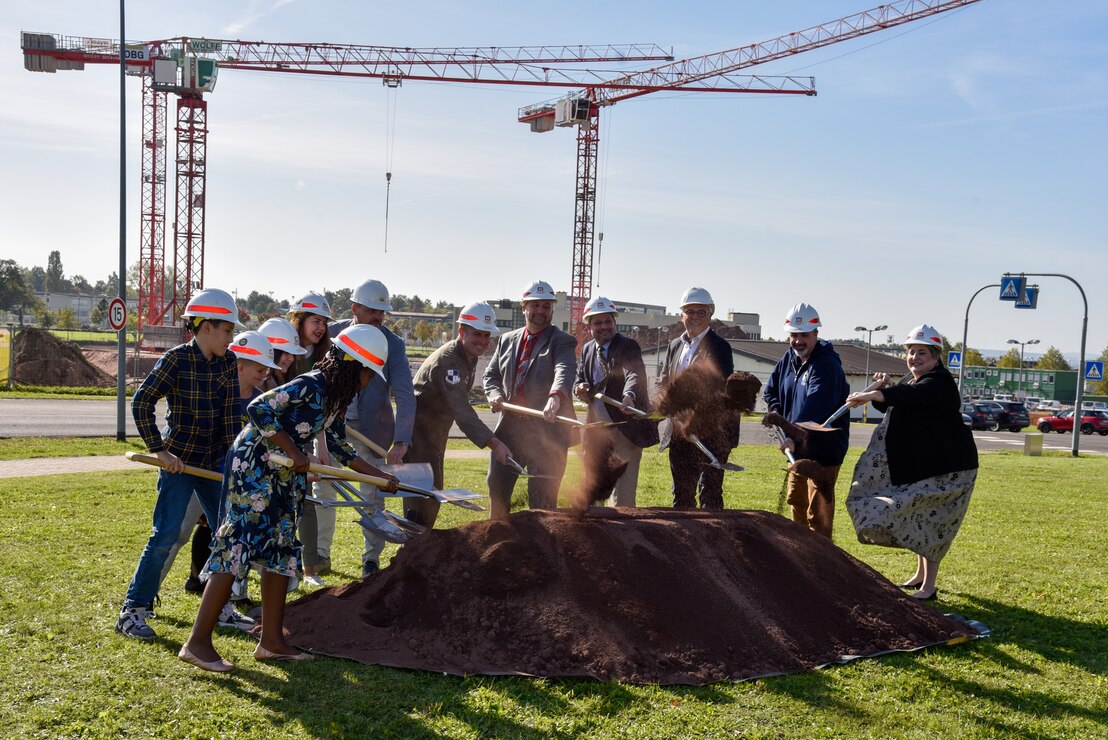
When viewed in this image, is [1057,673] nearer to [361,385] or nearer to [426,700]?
[426,700]

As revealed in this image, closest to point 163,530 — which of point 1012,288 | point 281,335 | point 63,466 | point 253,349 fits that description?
point 253,349

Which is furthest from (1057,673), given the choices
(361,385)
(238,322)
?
(238,322)

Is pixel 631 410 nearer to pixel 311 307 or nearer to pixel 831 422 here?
pixel 831 422

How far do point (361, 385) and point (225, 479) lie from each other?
838mm

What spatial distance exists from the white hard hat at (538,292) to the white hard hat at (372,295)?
99cm

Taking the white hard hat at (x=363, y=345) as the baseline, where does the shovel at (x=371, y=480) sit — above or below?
below

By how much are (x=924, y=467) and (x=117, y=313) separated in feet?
46.4

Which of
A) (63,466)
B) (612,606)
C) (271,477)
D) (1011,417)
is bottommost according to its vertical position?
(1011,417)

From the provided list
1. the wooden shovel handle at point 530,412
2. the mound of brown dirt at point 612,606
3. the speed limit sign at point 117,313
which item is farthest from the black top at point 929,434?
the speed limit sign at point 117,313

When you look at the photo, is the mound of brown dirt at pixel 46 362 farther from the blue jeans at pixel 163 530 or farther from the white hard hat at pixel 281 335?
the blue jeans at pixel 163 530

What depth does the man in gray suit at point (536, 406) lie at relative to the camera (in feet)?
22.3

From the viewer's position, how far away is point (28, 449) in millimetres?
13555

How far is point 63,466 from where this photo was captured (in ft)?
39.7

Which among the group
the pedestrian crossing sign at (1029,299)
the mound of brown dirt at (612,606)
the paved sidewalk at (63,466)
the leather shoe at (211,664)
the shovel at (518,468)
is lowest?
the paved sidewalk at (63,466)
